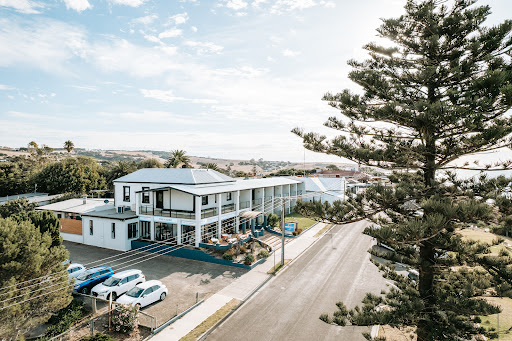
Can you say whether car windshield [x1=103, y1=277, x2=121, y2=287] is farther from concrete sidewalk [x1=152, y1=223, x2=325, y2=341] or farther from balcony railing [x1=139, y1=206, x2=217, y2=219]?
balcony railing [x1=139, y1=206, x2=217, y2=219]

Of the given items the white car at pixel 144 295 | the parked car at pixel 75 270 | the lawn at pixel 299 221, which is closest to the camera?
the white car at pixel 144 295

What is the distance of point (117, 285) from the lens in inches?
636

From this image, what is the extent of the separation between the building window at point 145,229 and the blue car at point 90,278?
834 centimetres

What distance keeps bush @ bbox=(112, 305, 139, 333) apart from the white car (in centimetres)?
128

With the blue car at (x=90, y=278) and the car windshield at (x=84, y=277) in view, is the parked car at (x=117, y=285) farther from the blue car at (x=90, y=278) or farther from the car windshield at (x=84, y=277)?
the car windshield at (x=84, y=277)

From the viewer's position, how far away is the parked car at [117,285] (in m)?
15.8

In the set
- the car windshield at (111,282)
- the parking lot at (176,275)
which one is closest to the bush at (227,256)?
the parking lot at (176,275)

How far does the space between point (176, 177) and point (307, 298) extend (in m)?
18.0

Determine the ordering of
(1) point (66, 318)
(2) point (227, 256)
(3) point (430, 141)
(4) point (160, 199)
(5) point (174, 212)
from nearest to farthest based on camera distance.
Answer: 1. (3) point (430, 141)
2. (1) point (66, 318)
3. (2) point (227, 256)
4. (5) point (174, 212)
5. (4) point (160, 199)

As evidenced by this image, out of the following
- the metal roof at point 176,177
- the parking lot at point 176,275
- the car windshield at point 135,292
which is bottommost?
the parking lot at point 176,275

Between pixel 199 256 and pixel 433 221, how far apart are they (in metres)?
18.8

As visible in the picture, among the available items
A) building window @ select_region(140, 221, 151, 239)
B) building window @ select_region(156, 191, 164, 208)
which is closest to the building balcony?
building window @ select_region(156, 191, 164, 208)

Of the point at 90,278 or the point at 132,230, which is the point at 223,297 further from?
the point at 132,230

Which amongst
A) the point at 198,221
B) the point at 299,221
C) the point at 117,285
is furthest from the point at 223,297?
the point at 299,221
